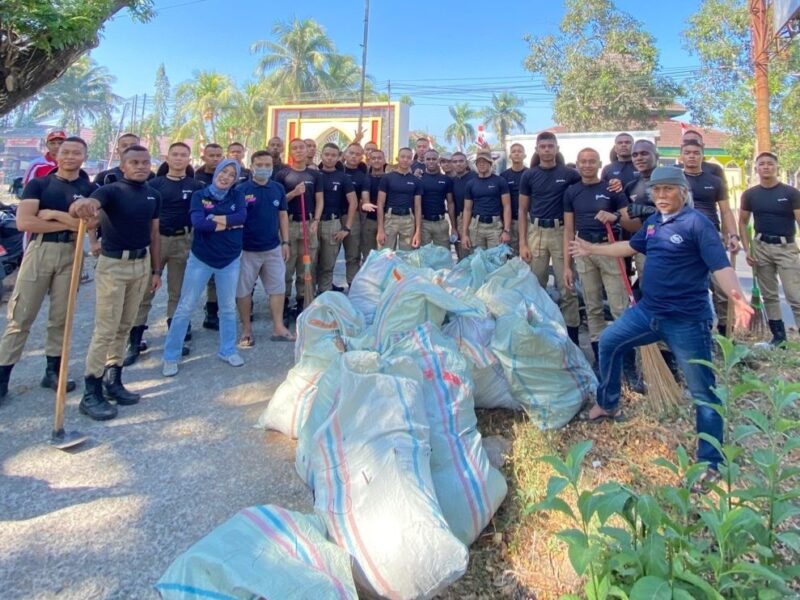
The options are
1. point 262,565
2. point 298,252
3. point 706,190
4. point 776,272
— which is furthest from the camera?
point 298,252

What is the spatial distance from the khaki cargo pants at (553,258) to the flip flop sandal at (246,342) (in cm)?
271

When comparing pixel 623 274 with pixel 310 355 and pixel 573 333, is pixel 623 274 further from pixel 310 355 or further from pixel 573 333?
pixel 310 355

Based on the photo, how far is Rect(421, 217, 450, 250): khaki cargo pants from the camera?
6.37 meters

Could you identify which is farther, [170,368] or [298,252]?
[298,252]

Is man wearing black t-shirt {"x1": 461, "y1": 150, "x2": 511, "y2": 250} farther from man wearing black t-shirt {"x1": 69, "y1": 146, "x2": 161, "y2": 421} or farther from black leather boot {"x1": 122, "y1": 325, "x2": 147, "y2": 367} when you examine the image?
black leather boot {"x1": 122, "y1": 325, "x2": 147, "y2": 367}

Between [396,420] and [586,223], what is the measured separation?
2.72 metres

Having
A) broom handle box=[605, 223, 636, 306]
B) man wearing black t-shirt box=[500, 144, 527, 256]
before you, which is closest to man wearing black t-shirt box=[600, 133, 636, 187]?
broom handle box=[605, 223, 636, 306]

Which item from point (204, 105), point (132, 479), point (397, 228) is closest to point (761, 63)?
point (397, 228)

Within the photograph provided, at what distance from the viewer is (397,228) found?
6203mm

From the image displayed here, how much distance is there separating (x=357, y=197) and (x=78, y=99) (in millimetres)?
63825

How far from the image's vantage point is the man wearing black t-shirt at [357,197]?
6262 mm

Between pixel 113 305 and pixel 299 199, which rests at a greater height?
pixel 299 199

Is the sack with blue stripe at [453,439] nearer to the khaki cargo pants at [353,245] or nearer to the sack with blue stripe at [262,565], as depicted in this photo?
the sack with blue stripe at [262,565]

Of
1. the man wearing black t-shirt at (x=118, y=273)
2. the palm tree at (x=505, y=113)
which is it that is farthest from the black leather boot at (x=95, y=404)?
the palm tree at (x=505, y=113)
